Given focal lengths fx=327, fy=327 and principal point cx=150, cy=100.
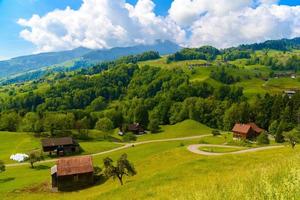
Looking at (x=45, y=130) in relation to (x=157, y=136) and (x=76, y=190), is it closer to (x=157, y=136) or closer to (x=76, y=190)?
(x=157, y=136)

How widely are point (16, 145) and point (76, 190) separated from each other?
199ft

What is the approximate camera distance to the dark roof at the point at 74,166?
7589cm

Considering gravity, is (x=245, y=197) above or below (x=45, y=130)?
above

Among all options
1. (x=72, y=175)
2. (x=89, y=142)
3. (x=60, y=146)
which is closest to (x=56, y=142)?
(x=60, y=146)

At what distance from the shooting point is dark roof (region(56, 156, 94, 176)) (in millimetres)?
75894

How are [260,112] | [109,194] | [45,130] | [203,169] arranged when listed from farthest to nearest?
[260,112] → [45,130] → [203,169] → [109,194]

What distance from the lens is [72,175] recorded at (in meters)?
76.3

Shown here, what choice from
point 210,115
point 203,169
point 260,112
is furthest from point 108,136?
point 203,169

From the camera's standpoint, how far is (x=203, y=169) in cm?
4628

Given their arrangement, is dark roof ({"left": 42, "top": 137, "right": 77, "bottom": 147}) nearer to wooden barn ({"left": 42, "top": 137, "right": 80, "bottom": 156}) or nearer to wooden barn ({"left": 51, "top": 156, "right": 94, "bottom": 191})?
wooden barn ({"left": 42, "top": 137, "right": 80, "bottom": 156})

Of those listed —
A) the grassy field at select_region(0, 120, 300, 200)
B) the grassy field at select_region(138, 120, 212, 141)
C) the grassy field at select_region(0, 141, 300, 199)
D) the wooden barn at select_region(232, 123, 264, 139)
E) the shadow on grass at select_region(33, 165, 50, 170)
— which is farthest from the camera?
the grassy field at select_region(138, 120, 212, 141)

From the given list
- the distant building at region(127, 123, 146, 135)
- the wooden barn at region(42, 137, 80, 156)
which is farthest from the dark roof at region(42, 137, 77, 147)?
the distant building at region(127, 123, 146, 135)

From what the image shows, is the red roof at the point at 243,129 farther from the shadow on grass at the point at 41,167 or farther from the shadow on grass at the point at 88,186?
the shadow on grass at the point at 41,167

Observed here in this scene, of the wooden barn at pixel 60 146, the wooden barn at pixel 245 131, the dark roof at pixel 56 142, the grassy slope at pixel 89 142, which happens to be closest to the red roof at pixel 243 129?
the wooden barn at pixel 245 131
